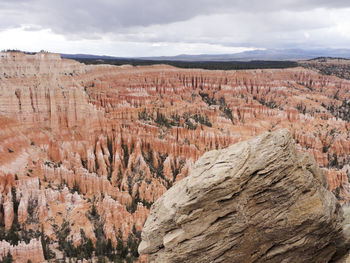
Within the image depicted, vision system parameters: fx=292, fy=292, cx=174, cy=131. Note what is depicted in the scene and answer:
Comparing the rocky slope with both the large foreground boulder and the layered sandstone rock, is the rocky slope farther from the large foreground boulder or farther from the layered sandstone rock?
the large foreground boulder

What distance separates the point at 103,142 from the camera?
4103cm

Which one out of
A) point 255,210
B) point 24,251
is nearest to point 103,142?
point 24,251

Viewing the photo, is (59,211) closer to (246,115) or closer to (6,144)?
(6,144)

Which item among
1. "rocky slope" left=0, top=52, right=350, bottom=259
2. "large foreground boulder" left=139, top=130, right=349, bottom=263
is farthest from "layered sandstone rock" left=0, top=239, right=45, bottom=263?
"large foreground boulder" left=139, top=130, right=349, bottom=263

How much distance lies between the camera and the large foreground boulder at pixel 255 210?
7621mm

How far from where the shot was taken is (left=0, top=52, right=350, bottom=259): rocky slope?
27.2 m

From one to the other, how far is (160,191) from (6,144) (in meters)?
18.1

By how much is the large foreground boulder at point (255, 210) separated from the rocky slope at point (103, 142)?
18.0 metres

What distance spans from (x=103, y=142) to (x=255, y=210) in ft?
116

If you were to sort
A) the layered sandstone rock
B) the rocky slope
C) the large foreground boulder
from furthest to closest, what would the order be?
the rocky slope < the layered sandstone rock < the large foreground boulder

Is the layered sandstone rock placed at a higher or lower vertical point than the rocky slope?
lower

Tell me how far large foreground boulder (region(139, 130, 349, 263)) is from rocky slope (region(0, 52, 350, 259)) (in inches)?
708

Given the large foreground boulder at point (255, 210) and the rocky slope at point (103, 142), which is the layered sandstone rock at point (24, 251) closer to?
the rocky slope at point (103, 142)

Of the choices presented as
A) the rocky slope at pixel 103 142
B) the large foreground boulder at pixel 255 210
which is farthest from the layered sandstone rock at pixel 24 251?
the large foreground boulder at pixel 255 210
